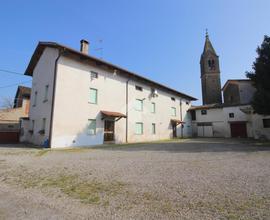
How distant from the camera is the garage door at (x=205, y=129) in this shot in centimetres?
2841

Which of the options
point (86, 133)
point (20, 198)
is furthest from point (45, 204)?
point (86, 133)

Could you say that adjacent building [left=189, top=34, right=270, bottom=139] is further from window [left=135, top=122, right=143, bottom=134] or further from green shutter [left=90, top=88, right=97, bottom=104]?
green shutter [left=90, top=88, right=97, bottom=104]

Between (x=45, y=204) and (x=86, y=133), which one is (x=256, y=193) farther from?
(x=86, y=133)

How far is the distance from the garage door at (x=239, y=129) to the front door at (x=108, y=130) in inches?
726

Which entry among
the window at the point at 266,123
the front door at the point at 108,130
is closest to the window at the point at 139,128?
the front door at the point at 108,130

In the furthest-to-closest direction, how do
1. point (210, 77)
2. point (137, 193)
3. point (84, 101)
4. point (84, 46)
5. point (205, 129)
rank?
point (210, 77), point (205, 129), point (84, 46), point (84, 101), point (137, 193)

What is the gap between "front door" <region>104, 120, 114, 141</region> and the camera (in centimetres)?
1717

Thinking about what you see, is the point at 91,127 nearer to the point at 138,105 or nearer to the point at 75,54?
the point at 75,54

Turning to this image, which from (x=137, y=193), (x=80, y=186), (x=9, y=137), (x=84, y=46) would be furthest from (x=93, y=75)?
(x=137, y=193)

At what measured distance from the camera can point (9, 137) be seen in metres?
18.0

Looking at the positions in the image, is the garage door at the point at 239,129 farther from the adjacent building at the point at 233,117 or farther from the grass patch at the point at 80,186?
the grass patch at the point at 80,186

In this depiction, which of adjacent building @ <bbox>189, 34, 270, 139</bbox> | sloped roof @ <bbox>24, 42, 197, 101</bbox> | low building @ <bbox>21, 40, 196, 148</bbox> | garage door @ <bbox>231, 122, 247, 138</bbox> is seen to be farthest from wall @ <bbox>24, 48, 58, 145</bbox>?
garage door @ <bbox>231, 122, 247, 138</bbox>

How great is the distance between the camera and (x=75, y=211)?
131 inches

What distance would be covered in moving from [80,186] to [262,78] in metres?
17.2
